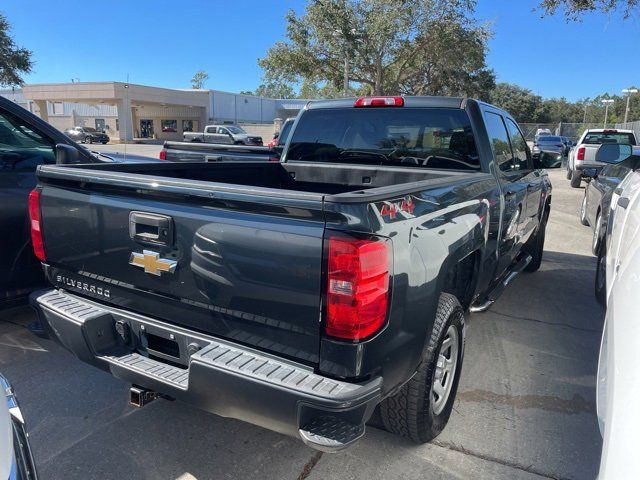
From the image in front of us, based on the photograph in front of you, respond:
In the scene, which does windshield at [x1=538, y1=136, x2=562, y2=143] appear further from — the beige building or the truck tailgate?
the truck tailgate

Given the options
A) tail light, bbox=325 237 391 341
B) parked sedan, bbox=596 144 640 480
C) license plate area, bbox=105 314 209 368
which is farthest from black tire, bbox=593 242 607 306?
license plate area, bbox=105 314 209 368

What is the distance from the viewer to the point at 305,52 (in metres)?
24.6

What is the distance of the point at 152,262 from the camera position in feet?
7.80

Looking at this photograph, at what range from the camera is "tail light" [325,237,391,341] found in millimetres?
1915

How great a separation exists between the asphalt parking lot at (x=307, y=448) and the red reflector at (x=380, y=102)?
2.14 meters

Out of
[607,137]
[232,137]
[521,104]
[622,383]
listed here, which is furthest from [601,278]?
[521,104]

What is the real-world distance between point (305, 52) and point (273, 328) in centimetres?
2453

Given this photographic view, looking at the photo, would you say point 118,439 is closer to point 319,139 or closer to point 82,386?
point 82,386

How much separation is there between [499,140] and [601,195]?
136 inches

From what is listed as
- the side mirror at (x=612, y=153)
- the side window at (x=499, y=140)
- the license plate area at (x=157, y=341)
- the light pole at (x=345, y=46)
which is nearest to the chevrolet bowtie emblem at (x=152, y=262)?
the license plate area at (x=157, y=341)

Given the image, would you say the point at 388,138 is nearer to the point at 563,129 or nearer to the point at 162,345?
the point at 162,345

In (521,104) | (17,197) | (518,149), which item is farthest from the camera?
(521,104)

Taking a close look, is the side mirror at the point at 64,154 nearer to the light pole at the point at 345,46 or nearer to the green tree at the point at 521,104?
the light pole at the point at 345,46

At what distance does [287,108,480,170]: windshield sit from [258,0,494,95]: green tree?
19413 millimetres
